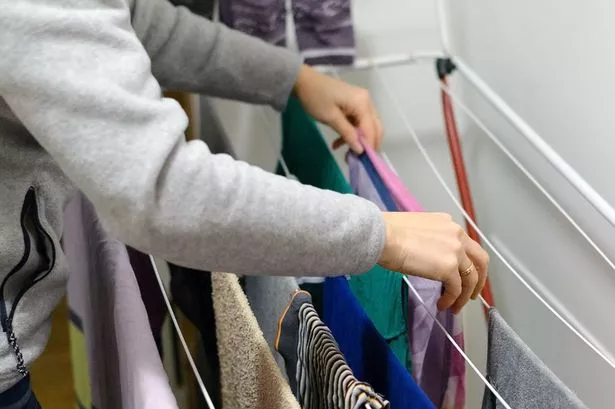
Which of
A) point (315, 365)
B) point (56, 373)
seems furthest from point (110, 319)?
point (56, 373)

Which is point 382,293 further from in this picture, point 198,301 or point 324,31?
point 324,31

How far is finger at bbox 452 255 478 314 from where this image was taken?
2.23 feet

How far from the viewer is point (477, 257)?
2.30ft

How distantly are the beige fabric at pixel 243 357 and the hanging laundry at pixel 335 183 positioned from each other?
0.49 feet

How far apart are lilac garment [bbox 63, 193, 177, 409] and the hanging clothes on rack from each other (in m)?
0.36

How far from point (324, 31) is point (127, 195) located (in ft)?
2.15

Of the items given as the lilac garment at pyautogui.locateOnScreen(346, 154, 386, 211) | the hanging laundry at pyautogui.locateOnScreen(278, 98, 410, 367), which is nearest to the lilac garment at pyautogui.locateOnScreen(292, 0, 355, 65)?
the hanging laundry at pyautogui.locateOnScreen(278, 98, 410, 367)

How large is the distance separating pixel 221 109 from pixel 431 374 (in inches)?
31.3

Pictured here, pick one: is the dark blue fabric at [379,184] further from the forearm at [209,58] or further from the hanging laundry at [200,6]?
the hanging laundry at [200,6]

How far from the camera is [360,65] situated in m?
1.15

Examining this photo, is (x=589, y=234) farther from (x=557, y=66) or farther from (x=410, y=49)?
(x=410, y=49)

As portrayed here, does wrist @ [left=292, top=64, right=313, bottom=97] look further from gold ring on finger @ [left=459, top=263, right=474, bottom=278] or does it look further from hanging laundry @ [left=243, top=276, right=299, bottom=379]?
gold ring on finger @ [left=459, top=263, right=474, bottom=278]

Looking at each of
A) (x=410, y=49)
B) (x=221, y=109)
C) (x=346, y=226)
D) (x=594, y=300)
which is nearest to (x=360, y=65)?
(x=410, y=49)

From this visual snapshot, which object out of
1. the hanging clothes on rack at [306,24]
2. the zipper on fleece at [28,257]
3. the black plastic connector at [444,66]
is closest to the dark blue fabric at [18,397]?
the zipper on fleece at [28,257]
